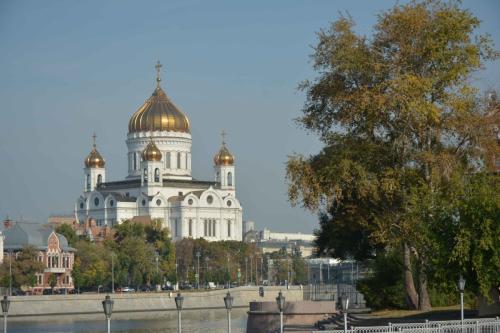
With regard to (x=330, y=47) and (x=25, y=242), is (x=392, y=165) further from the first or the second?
(x=25, y=242)

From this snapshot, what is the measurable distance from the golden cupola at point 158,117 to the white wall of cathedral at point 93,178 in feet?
21.6

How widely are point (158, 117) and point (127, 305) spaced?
58375 mm

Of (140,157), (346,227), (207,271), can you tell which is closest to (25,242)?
(207,271)

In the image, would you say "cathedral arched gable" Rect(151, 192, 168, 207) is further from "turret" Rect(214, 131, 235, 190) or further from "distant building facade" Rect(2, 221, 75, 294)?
"distant building facade" Rect(2, 221, 75, 294)

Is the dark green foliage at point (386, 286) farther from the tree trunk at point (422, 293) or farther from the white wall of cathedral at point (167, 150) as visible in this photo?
the white wall of cathedral at point (167, 150)

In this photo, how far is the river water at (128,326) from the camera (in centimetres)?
6042

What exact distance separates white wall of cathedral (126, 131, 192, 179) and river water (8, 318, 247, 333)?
69995 mm

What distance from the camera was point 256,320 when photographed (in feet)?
141

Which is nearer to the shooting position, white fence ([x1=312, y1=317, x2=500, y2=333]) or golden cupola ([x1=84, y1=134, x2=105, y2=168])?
white fence ([x1=312, y1=317, x2=500, y2=333])

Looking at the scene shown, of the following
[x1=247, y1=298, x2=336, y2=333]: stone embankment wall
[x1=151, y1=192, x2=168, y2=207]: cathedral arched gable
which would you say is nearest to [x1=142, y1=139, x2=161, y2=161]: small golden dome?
[x1=151, y1=192, x2=168, y2=207]: cathedral arched gable

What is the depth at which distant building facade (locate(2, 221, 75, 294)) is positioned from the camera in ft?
340

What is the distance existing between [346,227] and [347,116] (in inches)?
236

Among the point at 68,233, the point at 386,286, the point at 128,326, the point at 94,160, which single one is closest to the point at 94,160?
the point at 94,160

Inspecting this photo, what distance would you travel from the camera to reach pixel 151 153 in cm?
14050
